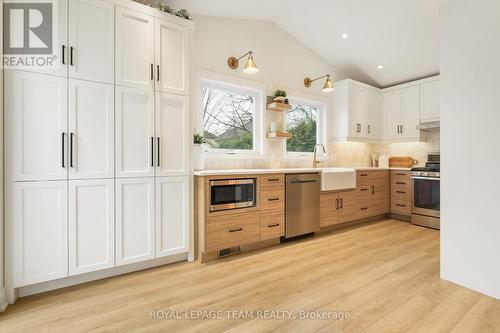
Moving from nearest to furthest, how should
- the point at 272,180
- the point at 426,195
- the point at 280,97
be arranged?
the point at 272,180, the point at 280,97, the point at 426,195

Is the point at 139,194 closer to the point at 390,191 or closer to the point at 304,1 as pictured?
the point at 304,1

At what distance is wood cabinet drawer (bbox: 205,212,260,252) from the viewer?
2664 mm

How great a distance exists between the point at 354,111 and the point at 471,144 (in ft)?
8.68

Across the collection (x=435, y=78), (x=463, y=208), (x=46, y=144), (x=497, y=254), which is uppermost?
(x=435, y=78)

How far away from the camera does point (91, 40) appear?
7.09ft

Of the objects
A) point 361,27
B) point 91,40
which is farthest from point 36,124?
point 361,27

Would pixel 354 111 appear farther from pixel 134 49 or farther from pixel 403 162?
pixel 134 49

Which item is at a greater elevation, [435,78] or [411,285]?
[435,78]

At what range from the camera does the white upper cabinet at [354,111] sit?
453cm

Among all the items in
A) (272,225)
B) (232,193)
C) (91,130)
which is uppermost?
(91,130)

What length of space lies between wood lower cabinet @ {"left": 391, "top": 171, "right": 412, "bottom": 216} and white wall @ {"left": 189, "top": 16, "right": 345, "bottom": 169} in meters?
1.45

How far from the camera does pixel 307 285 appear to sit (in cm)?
215

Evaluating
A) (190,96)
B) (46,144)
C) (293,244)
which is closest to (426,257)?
(293,244)

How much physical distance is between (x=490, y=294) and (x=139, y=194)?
307cm
